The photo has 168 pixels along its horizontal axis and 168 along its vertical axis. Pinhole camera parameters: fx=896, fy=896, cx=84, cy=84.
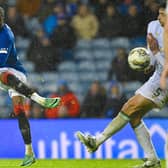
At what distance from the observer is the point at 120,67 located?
19.1 m

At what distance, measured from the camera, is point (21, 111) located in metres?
12.3

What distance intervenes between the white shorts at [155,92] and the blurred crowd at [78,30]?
655 centimetres

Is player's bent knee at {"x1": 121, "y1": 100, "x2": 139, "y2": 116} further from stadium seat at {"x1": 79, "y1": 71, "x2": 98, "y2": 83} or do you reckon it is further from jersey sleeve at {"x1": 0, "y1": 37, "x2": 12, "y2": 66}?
stadium seat at {"x1": 79, "y1": 71, "x2": 98, "y2": 83}

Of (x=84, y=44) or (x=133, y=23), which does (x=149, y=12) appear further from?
(x=84, y=44)

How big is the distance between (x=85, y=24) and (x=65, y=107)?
10.3 ft

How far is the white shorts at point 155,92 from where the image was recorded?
11570 millimetres

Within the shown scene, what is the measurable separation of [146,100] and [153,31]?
0.89 meters

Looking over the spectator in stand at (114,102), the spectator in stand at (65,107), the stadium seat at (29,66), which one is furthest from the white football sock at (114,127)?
the stadium seat at (29,66)

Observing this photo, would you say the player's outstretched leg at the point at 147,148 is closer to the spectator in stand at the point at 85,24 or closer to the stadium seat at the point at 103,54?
the stadium seat at the point at 103,54

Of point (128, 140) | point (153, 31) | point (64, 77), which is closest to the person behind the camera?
point (153, 31)

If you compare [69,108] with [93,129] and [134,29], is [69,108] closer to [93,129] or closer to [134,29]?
[93,129]

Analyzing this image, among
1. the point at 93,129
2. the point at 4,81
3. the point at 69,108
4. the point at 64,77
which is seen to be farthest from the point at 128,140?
the point at 4,81

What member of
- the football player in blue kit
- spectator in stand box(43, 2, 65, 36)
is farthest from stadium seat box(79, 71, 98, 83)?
the football player in blue kit

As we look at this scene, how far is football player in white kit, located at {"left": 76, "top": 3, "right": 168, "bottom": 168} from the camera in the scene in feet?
37.8
